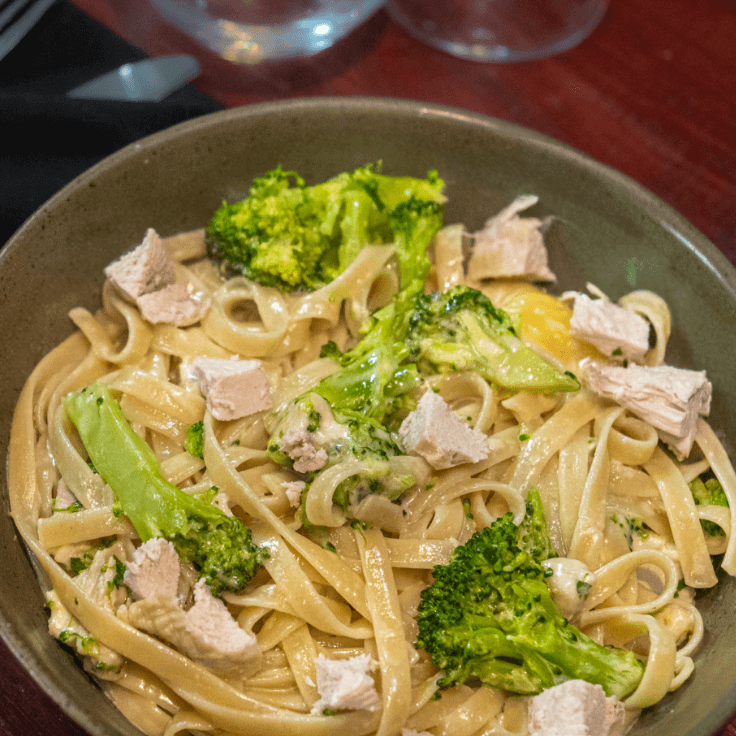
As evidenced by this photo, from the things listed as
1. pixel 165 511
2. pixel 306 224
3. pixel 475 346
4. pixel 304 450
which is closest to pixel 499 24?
pixel 306 224

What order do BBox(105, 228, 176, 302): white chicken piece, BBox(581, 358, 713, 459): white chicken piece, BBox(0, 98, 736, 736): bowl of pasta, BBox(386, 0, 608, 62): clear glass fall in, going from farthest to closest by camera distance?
BBox(386, 0, 608, 62): clear glass → BBox(105, 228, 176, 302): white chicken piece → BBox(581, 358, 713, 459): white chicken piece → BBox(0, 98, 736, 736): bowl of pasta

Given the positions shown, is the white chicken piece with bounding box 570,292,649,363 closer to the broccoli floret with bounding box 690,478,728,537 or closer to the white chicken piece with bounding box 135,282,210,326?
the broccoli floret with bounding box 690,478,728,537

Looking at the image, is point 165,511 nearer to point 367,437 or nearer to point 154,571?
point 154,571

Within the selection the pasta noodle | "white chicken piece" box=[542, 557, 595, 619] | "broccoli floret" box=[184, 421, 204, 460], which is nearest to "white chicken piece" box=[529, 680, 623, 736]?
the pasta noodle

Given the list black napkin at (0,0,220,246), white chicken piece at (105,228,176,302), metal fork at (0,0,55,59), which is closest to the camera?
white chicken piece at (105,228,176,302)

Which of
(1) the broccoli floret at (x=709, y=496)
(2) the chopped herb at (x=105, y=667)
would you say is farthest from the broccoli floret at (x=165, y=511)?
(1) the broccoli floret at (x=709, y=496)

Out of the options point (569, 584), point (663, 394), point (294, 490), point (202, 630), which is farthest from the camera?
point (663, 394)
